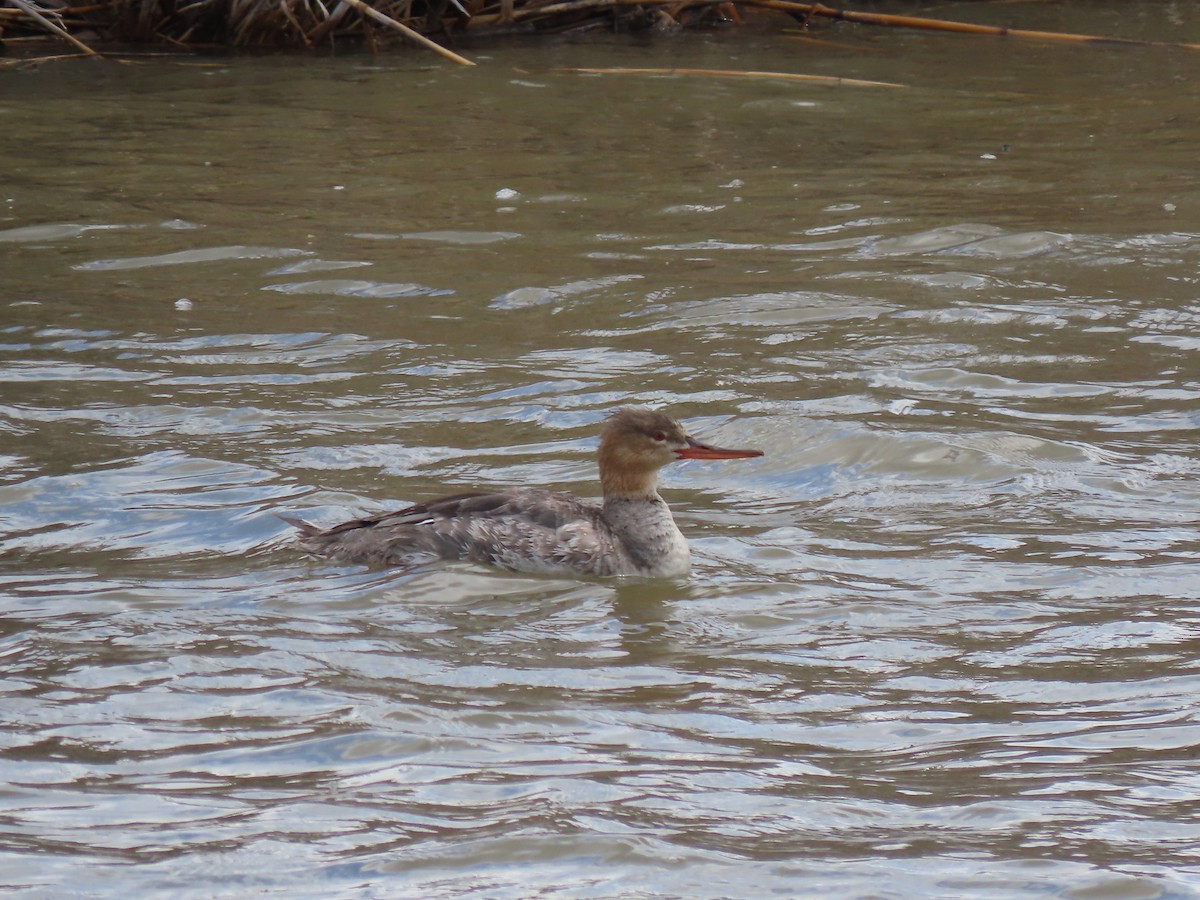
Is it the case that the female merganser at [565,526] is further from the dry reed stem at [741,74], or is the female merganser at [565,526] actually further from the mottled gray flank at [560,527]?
the dry reed stem at [741,74]

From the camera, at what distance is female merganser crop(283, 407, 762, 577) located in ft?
22.3

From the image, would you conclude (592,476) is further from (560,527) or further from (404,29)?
(404,29)

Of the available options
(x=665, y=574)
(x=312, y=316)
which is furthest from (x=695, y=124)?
(x=665, y=574)

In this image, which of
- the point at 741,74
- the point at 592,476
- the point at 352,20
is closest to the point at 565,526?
the point at 592,476

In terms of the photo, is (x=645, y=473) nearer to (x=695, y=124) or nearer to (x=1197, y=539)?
(x=1197, y=539)

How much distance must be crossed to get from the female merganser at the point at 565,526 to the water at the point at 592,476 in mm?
113

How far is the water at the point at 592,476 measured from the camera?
4461mm

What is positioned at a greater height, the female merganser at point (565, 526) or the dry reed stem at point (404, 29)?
the dry reed stem at point (404, 29)

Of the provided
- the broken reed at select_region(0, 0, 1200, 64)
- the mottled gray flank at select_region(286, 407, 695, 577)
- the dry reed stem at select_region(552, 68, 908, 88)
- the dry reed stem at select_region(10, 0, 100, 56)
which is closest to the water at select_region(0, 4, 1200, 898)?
the mottled gray flank at select_region(286, 407, 695, 577)

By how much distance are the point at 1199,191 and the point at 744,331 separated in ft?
13.3

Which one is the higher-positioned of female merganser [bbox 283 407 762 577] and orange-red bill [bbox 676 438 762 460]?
orange-red bill [bbox 676 438 762 460]

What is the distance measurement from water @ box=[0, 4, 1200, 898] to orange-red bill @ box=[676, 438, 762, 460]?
319mm

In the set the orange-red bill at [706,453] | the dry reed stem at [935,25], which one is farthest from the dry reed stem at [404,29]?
the orange-red bill at [706,453]

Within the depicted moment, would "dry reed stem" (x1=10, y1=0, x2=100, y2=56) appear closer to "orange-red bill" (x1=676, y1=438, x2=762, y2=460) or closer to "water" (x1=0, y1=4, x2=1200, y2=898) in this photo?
"water" (x1=0, y1=4, x2=1200, y2=898)
